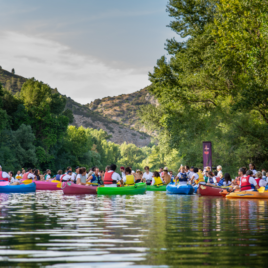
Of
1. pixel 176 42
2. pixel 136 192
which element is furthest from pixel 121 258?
pixel 176 42

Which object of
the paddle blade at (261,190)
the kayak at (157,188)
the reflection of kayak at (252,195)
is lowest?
the kayak at (157,188)

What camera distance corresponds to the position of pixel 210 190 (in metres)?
23.2

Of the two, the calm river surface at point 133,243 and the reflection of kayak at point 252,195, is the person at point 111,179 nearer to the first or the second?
the reflection of kayak at point 252,195

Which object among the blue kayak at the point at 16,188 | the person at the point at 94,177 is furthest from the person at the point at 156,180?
the blue kayak at the point at 16,188

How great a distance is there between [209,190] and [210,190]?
6 cm

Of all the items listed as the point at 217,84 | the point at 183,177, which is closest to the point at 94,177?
the point at 183,177

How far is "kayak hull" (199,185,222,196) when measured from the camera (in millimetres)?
22969

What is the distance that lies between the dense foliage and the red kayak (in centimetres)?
848

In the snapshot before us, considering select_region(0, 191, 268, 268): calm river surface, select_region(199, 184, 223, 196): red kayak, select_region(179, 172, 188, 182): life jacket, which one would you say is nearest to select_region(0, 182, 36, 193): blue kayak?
select_region(179, 172, 188, 182): life jacket

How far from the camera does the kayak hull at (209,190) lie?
904 inches

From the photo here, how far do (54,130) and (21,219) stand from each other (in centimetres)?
5958

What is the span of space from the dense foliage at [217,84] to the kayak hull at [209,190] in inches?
334

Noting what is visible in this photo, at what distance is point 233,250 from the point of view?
6.06 metres

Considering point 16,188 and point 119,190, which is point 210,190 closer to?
point 119,190
